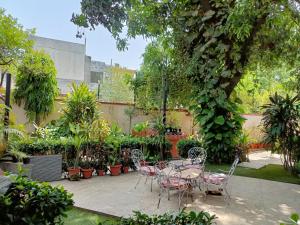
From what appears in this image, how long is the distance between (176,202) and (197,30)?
5.41 metres

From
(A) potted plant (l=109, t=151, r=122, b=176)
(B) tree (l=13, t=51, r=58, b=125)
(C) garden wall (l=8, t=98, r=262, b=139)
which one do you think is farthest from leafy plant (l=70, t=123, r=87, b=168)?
(C) garden wall (l=8, t=98, r=262, b=139)

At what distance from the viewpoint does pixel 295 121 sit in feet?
24.5

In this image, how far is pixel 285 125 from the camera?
24.4 feet

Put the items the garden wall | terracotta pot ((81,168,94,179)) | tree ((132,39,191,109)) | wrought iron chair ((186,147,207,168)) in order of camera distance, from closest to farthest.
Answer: terracotta pot ((81,168,94,179))
wrought iron chair ((186,147,207,168))
tree ((132,39,191,109))
the garden wall

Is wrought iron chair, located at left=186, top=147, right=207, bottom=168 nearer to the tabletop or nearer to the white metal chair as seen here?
the tabletop

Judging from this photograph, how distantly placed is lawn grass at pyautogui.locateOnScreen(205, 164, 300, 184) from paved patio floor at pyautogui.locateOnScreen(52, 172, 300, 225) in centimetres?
66

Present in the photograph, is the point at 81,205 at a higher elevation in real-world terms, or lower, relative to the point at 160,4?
lower

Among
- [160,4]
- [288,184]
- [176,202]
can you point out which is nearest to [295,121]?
[288,184]

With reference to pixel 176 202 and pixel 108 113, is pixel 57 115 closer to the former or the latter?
pixel 108 113

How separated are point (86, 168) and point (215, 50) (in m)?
4.64

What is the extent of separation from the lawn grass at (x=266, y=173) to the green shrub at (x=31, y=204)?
19.6 ft

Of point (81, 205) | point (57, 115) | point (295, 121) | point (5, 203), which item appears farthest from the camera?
point (57, 115)

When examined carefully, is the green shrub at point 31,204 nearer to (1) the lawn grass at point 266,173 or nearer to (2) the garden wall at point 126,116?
(1) the lawn grass at point 266,173

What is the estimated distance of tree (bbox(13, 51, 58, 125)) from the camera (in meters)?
9.09
